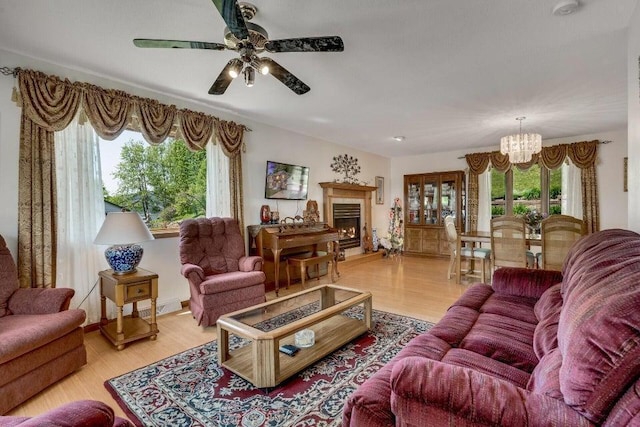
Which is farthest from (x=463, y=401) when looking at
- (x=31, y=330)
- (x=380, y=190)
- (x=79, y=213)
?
(x=380, y=190)

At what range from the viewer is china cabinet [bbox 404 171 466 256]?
6523mm

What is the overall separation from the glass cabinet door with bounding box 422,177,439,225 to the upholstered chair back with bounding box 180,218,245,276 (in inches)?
183

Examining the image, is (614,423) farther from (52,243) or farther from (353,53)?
(52,243)

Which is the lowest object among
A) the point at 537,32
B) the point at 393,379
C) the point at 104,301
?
the point at 104,301

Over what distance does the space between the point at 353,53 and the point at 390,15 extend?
549 mm

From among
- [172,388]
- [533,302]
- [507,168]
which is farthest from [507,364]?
[507,168]

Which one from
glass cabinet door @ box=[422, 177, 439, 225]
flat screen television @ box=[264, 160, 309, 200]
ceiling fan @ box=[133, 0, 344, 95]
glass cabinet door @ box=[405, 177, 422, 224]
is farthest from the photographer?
glass cabinet door @ box=[405, 177, 422, 224]

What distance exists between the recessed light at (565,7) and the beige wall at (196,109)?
3.46 meters

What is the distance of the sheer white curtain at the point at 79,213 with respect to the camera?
9.16ft

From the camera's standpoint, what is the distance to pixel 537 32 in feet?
7.28

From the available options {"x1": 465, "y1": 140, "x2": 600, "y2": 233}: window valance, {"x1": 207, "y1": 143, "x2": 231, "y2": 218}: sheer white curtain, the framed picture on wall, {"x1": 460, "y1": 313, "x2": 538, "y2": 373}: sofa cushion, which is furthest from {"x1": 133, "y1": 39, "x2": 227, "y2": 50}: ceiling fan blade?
{"x1": 465, "y1": 140, "x2": 600, "y2": 233}: window valance

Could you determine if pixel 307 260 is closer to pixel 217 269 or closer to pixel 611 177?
pixel 217 269

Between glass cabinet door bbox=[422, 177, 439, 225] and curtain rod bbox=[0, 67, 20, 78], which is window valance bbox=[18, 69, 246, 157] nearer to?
curtain rod bbox=[0, 67, 20, 78]

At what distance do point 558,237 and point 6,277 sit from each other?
16.9ft
